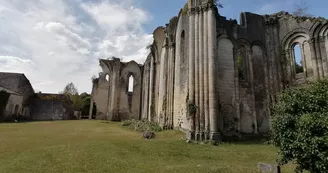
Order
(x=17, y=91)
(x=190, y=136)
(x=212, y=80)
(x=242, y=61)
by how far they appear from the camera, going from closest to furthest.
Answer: (x=190, y=136), (x=212, y=80), (x=242, y=61), (x=17, y=91)

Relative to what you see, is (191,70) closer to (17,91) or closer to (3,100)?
(3,100)

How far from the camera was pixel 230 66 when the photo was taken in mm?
15625

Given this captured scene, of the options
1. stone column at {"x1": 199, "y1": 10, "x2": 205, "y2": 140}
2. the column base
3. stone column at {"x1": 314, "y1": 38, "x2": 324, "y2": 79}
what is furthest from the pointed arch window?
the column base

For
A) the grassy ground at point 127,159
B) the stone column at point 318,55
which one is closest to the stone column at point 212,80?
the grassy ground at point 127,159

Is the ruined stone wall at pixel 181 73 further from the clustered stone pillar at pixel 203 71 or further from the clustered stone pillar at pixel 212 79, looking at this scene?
the clustered stone pillar at pixel 212 79

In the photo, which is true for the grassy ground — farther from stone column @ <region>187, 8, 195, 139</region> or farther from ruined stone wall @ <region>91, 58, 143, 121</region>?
ruined stone wall @ <region>91, 58, 143, 121</region>

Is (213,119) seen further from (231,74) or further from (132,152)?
(132,152)

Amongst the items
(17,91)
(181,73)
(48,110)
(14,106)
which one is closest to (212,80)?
(181,73)

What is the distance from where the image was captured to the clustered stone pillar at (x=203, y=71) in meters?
13.0

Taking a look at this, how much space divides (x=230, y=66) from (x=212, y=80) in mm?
3028

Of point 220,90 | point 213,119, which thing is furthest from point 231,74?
point 213,119

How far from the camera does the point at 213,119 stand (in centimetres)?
1298

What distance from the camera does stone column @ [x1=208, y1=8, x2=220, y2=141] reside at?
42.3 feet

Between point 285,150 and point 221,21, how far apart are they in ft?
41.2
